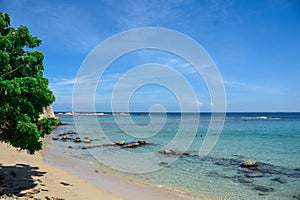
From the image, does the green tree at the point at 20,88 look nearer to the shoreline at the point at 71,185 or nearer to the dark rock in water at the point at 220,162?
the shoreline at the point at 71,185

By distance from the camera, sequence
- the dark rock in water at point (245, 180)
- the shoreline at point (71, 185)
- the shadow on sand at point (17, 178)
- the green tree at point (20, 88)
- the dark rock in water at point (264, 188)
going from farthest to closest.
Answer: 1. the dark rock in water at point (245, 180)
2. the dark rock in water at point (264, 188)
3. the shoreline at point (71, 185)
4. the shadow on sand at point (17, 178)
5. the green tree at point (20, 88)

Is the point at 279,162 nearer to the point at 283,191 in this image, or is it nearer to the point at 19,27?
the point at 283,191

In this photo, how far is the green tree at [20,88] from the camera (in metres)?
6.68

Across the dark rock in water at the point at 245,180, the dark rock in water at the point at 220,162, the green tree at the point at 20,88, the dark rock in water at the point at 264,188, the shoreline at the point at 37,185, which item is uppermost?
the green tree at the point at 20,88

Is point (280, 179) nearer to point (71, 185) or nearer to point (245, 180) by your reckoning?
point (245, 180)

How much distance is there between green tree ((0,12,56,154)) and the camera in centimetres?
668

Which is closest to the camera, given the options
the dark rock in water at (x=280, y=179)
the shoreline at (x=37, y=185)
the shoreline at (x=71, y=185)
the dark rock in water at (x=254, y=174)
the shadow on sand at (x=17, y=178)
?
the shoreline at (x=37, y=185)

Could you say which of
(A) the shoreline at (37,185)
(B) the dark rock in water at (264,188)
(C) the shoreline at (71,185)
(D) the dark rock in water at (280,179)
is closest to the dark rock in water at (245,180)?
(B) the dark rock in water at (264,188)

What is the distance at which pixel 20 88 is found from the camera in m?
6.63

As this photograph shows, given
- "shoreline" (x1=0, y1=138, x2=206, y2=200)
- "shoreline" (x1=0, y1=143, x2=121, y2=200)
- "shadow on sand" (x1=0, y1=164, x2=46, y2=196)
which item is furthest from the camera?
"shoreline" (x1=0, y1=138, x2=206, y2=200)

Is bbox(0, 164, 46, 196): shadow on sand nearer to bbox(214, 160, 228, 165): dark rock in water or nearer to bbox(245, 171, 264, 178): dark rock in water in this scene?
bbox(245, 171, 264, 178): dark rock in water

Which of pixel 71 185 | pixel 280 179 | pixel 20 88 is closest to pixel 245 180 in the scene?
pixel 280 179

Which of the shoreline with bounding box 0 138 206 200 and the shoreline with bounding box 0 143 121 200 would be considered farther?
the shoreline with bounding box 0 138 206 200

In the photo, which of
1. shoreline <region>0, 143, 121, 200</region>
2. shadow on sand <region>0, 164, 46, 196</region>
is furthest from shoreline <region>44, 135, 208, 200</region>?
shadow on sand <region>0, 164, 46, 196</region>
